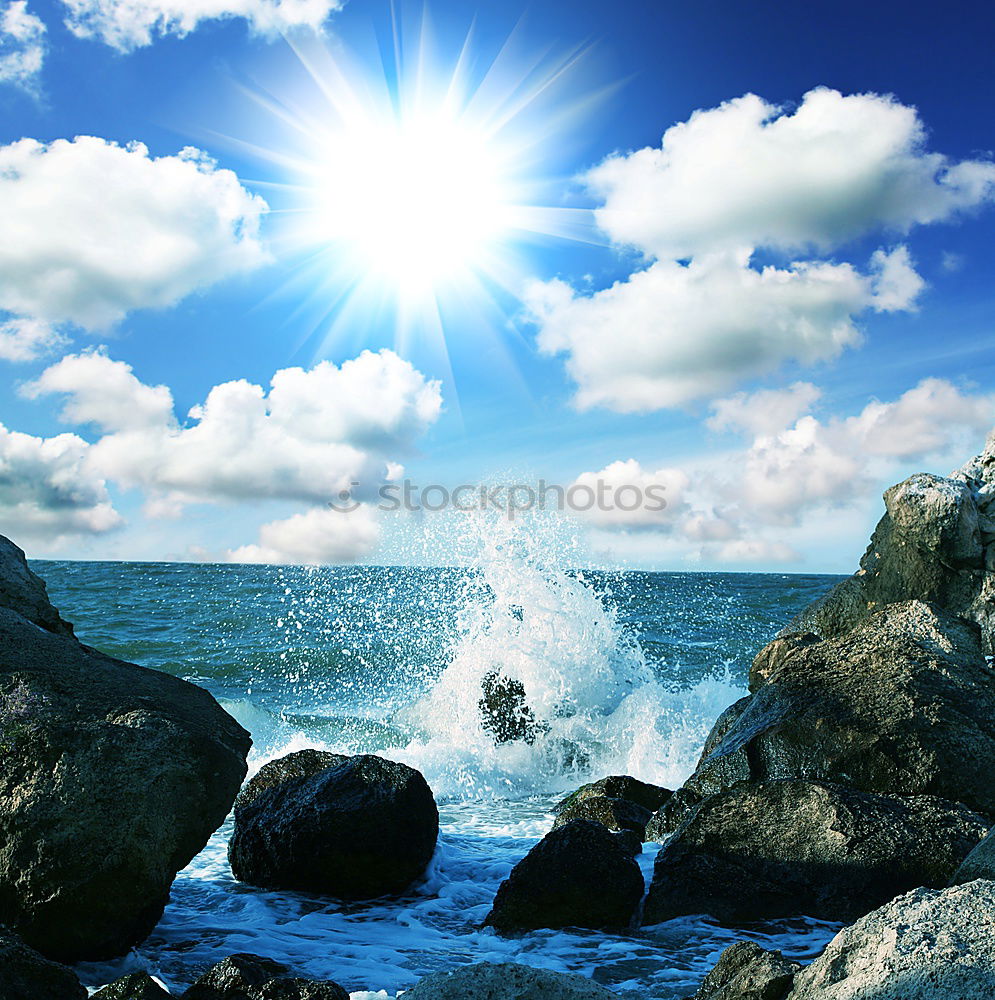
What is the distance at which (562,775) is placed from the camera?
9.70 meters

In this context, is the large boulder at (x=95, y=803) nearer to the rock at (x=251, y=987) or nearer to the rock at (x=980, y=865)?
the rock at (x=251, y=987)

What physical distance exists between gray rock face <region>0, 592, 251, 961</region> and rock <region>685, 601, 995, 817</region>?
10.6 feet

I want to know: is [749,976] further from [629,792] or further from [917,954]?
[629,792]

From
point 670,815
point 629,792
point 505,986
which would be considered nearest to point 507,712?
point 629,792

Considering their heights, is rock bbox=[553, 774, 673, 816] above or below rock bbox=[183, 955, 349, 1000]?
below

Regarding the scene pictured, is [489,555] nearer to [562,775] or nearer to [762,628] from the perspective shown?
[562,775]

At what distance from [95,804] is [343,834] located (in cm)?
163

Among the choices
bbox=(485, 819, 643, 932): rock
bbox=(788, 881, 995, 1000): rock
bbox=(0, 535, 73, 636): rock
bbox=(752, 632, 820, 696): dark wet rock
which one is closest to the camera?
bbox=(788, 881, 995, 1000): rock

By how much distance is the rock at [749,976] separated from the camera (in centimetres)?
285

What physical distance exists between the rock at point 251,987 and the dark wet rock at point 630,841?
83.8 inches

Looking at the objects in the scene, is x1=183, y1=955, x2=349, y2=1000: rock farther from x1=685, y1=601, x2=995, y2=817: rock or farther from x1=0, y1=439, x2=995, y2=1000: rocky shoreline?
x1=685, y1=601, x2=995, y2=817: rock

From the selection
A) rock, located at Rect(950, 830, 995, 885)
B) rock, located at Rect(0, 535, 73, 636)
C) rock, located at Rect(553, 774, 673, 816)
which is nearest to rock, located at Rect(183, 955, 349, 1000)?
rock, located at Rect(950, 830, 995, 885)

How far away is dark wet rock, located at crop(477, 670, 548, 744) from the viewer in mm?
10461

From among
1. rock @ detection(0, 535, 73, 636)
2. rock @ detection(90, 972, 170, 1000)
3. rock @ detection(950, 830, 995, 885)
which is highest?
rock @ detection(0, 535, 73, 636)
